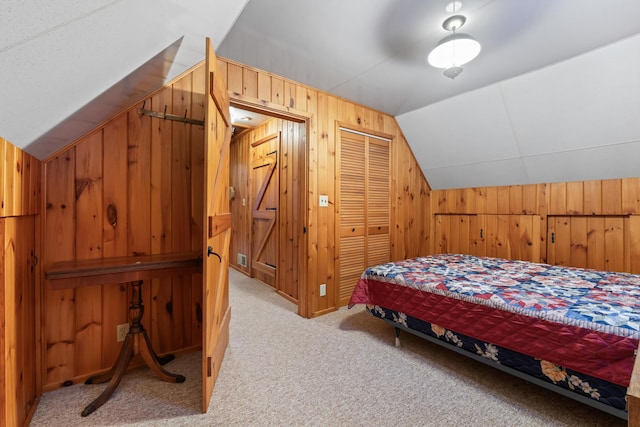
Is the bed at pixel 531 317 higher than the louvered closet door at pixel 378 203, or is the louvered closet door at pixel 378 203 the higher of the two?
the louvered closet door at pixel 378 203

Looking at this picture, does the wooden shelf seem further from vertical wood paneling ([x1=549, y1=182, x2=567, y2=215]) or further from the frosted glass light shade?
vertical wood paneling ([x1=549, y1=182, x2=567, y2=215])

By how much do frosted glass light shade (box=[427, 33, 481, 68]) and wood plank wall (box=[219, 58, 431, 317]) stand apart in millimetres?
1280

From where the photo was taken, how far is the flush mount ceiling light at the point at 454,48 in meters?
1.85

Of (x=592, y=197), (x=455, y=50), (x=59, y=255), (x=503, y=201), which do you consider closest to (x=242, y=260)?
(x=59, y=255)

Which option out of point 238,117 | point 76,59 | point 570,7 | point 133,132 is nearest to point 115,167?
point 133,132

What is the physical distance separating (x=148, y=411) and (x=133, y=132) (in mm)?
1868

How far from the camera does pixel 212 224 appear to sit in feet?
5.51

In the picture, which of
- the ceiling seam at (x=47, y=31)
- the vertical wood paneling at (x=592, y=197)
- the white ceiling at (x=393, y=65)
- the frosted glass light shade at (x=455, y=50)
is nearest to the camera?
the ceiling seam at (x=47, y=31)

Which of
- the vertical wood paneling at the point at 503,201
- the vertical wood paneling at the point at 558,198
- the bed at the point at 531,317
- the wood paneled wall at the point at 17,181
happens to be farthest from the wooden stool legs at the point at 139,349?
the vertical wood paneling at the point at 558,198

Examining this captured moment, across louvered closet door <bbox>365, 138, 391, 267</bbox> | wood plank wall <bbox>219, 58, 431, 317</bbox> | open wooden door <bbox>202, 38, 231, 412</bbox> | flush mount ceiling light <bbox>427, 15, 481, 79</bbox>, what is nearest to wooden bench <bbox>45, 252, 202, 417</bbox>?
open wooden door <bbox>202, 38, 231, 412</bbox>

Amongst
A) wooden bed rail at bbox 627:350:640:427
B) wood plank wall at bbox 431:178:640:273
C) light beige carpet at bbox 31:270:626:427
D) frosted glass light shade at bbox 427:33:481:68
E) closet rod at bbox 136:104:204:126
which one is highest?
frosted glass light shade at bbox 427:33:481:68

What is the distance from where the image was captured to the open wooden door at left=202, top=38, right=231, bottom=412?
1.58m

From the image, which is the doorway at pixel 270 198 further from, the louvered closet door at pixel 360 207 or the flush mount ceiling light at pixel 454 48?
the flush mount ceiling light at pixel 454 48

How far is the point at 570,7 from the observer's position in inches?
66.9
